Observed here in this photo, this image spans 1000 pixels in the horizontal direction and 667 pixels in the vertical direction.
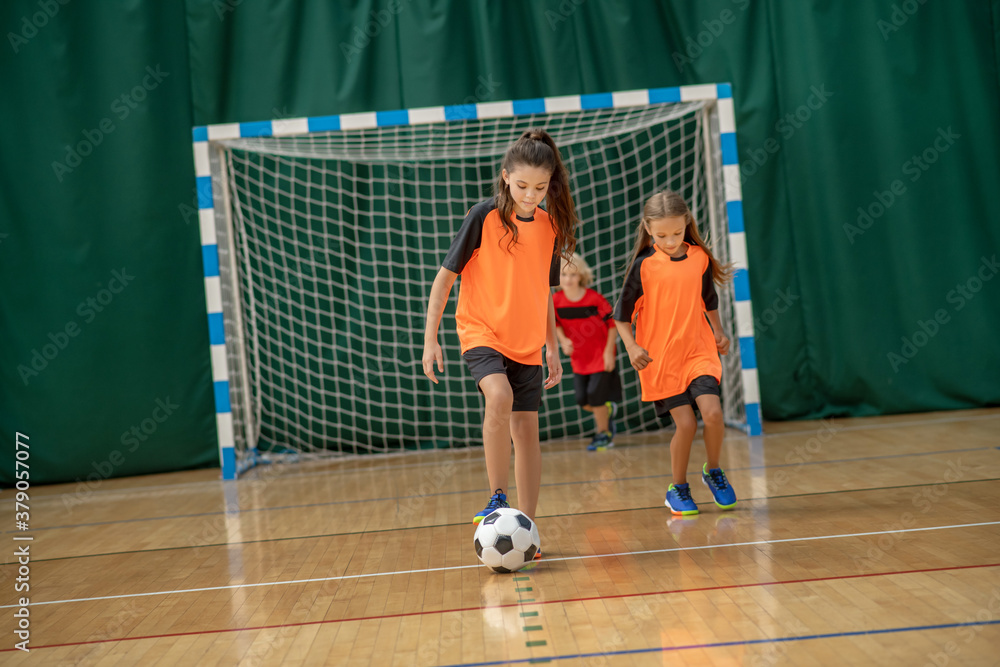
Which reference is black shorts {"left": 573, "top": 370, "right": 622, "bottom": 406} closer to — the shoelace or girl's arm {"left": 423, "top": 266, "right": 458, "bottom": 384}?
the shoelace

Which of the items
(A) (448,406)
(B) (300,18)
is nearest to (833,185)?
(A) (448,406)

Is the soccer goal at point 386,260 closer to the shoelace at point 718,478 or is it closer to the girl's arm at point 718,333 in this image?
the girl's arm at point 718,333

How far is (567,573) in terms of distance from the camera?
2398mm

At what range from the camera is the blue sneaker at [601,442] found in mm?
4781

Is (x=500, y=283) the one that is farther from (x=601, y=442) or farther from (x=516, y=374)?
(x=601, y=442)

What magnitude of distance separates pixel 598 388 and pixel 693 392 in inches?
66.0

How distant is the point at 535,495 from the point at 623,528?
0.42 m

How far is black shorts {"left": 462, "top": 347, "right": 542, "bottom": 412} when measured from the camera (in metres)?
2.58

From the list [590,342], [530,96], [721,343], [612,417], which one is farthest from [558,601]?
[530,96]

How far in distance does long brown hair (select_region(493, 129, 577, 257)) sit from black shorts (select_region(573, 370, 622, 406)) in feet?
6.91

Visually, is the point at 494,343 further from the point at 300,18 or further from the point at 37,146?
the point at 37,146

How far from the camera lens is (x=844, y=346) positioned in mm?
5297

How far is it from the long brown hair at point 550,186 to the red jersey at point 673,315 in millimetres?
527

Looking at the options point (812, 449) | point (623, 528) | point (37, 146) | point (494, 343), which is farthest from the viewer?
point (37, 146)
